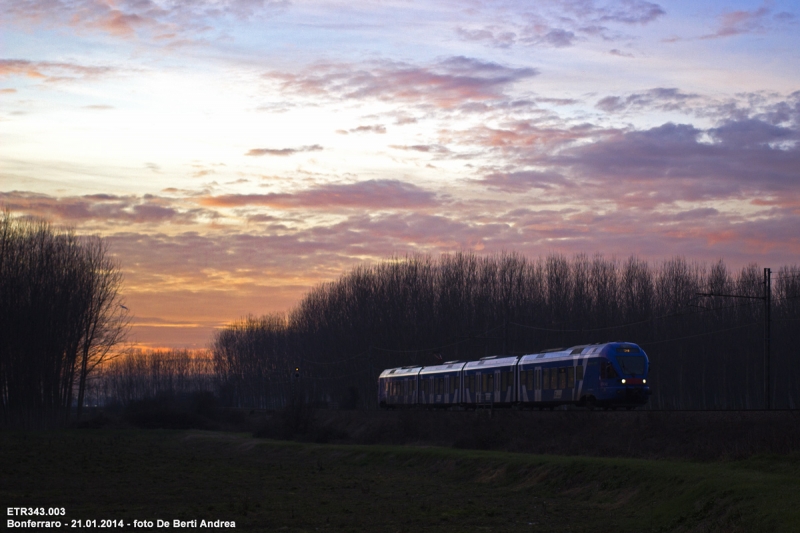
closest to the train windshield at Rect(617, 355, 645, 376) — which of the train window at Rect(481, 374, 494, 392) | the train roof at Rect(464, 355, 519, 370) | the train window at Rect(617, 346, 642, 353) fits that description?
the train window at Rect(617, 346, 642, 353)

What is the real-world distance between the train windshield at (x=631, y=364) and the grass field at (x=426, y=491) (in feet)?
26.3

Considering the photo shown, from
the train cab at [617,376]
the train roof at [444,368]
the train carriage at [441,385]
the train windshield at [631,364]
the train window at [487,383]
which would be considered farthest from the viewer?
the train roof at [444,368]

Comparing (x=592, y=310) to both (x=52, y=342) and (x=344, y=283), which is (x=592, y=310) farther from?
(x=52, y=342)

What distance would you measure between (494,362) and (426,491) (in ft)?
70.6

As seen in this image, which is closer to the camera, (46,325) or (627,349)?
(627,349)

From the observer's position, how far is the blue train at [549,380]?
39.7 metres

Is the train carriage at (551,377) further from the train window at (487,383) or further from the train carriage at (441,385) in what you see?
the train carriage at (441,385)

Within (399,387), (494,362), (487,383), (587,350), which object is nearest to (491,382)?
(487,383)

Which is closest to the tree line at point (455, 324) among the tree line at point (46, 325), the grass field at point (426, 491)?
the tree line at point (46, 325)

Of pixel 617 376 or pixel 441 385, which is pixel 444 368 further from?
pixel 617 376

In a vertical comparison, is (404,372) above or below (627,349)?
below

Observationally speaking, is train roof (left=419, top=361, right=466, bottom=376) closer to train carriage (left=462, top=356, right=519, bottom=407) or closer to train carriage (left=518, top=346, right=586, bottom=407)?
train carriage (left=462, top=356, right=519, bottom=407)

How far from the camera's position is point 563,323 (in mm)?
89312

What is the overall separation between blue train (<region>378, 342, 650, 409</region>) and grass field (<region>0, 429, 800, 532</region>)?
6.73 m
